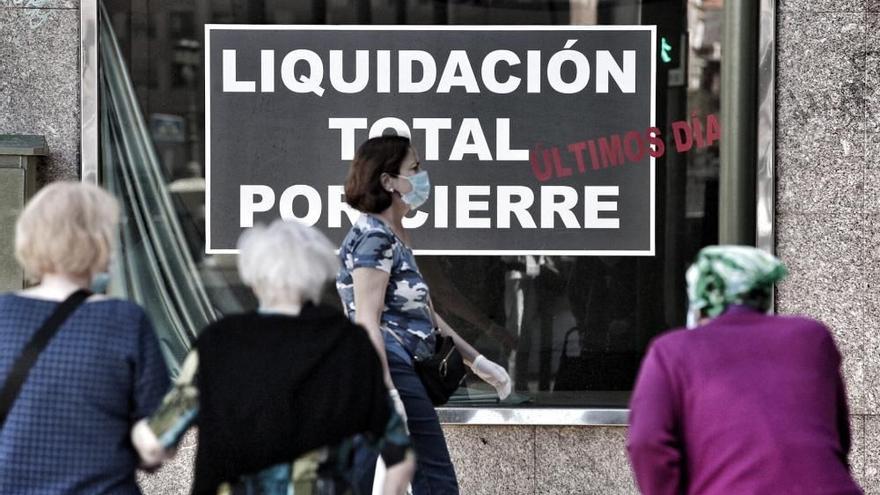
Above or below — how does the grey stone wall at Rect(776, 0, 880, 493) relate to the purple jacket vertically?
above

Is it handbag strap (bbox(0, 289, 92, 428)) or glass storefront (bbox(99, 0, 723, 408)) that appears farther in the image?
glass storefront (bbox(99, 0, 723, 408))

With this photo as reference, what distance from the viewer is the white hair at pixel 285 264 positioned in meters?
3.48

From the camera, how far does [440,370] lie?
5.34m

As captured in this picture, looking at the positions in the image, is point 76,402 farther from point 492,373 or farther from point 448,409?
point 448,409

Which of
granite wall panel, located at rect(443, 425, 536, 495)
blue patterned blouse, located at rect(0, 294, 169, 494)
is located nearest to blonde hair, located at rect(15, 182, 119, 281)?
blue patterned blouse, located at rect(0, 294, 169, 494)

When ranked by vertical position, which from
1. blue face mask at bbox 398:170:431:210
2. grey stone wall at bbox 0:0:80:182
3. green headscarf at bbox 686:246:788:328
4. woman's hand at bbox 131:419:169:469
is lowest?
woman's hand at bbox 131:419:169:469

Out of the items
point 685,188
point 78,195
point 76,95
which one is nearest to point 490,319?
point 685,188

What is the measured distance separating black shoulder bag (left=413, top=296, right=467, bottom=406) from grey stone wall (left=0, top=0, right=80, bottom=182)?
2.39 meters

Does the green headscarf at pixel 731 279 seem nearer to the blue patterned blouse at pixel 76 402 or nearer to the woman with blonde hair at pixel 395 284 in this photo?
the blue patterned blouse at pixel 76 402

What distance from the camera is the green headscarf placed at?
343 cm

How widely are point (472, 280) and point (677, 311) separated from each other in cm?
99

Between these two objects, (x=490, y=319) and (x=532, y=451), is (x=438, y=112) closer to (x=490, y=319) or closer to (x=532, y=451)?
(x=490, y=319)

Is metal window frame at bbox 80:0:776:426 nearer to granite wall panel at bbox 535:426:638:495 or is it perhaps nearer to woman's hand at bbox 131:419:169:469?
granite wall panel at bbox 535:426:638:495

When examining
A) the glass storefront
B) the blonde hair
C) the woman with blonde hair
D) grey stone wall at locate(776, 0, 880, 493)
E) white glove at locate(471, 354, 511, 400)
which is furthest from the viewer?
the glass storefront
